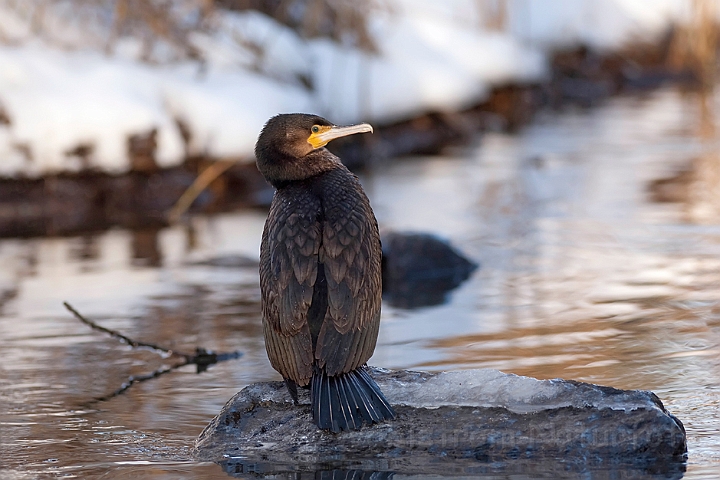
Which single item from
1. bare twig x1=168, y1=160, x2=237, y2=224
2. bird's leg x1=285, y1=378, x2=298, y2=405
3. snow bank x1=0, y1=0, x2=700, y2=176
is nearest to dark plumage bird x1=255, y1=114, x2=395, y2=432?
bird's leg x1=285, y1=378, x2=298, y2=405

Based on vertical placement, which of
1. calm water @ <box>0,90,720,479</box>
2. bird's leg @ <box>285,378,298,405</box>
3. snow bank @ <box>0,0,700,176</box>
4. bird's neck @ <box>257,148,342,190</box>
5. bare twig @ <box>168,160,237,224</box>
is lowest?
calm water @ <box>0,90,720,479</box>

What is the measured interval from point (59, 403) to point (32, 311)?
82.6 inches

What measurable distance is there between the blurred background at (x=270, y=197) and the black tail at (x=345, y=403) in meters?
0.42

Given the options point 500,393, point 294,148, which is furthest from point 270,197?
point 500,393

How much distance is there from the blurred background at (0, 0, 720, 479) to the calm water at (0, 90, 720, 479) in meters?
0.02

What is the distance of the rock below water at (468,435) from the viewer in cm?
394

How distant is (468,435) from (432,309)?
2841mm

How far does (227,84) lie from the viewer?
1131 cm

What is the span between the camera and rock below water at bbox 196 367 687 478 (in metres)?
3.94

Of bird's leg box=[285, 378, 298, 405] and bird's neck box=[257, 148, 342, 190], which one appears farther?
bird's neck box=[257, 148, 342, 190]

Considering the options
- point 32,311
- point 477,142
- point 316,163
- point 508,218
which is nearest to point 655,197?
point 508,218

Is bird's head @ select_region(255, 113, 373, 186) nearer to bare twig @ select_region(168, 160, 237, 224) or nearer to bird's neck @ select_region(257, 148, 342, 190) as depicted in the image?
bird's neck @ select_region(257, 148, 342, 190)

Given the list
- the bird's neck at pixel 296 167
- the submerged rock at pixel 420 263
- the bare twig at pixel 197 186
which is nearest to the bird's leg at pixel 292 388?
the bird's neck at pixel 296 167

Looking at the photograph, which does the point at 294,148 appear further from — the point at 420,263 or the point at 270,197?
the point at 270,197
